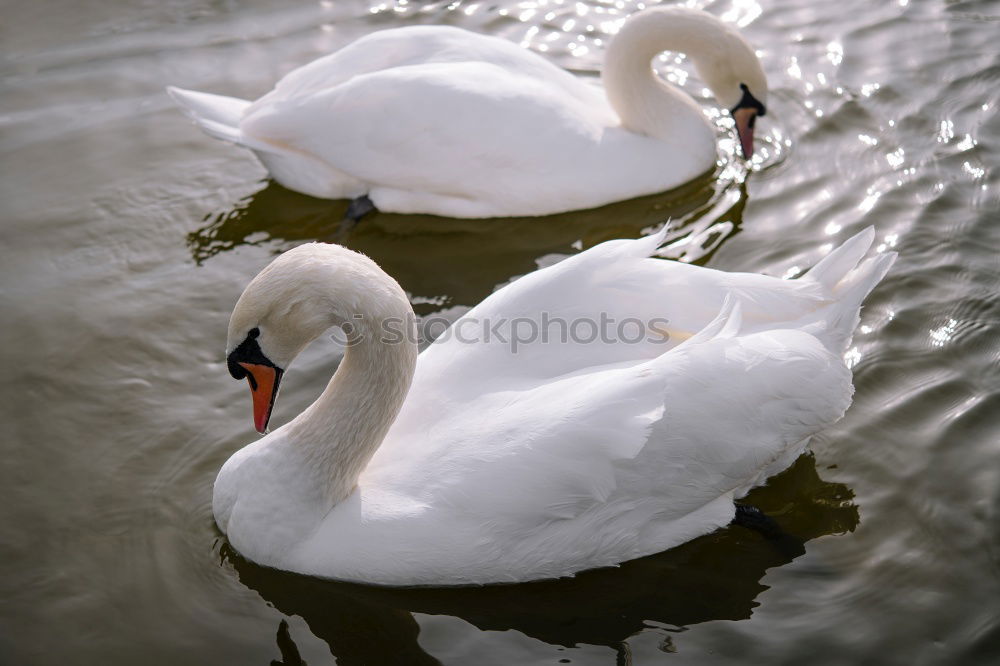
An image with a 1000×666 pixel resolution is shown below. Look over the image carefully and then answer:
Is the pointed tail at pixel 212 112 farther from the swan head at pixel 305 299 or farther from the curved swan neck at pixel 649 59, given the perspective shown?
the swan head at pixel 305 299

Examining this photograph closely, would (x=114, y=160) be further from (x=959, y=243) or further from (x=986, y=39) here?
(x=986, y=39)

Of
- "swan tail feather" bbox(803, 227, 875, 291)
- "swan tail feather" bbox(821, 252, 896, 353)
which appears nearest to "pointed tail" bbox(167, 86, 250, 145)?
"swan tail feather" bbox(803, 227, 875, 291)

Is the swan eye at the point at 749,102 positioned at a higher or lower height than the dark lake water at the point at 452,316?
higher

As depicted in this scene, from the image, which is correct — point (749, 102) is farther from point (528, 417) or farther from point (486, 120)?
point (528, 417)

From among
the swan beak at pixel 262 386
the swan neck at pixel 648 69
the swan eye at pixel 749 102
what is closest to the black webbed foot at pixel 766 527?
the swan beak at pixel 262 386

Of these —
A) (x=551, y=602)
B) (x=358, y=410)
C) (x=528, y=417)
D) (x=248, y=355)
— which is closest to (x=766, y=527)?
(x=551, y=602)

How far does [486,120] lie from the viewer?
20.4ft

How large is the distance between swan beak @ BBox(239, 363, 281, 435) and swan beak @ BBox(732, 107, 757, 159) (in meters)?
3.62

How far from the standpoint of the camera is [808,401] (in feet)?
14.5

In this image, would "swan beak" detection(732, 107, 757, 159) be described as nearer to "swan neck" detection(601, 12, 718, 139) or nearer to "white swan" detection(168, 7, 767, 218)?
"white swan" detection(168, 7, 767, 218)

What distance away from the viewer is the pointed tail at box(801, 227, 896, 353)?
4660 millimetres

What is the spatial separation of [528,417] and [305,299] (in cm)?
88

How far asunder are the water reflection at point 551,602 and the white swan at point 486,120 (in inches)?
99.3

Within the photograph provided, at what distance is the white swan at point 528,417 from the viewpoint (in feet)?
13.4
